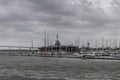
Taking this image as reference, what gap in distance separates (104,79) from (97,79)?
140 centimetres

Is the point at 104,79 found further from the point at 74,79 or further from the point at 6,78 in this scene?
the point at 6,78

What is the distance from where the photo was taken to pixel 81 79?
195 ft

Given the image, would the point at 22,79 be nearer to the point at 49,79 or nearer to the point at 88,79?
the point at 49,79

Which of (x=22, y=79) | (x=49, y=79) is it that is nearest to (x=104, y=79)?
(x=49, y=79)

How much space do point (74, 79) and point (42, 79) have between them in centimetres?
613

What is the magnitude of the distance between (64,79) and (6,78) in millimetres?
11260

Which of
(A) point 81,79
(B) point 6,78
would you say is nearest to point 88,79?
(A) point 81,79

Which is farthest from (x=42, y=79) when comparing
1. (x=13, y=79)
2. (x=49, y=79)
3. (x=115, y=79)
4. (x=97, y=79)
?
(x=115, y=79)

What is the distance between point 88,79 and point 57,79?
6.01m

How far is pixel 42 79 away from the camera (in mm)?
58781

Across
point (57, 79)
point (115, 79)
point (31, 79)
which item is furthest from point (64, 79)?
point (115, 79)

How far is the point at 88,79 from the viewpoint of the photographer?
59.6 metres

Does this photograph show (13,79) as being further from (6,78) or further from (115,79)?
(115,79)

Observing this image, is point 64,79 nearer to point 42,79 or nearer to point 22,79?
point 42,79
